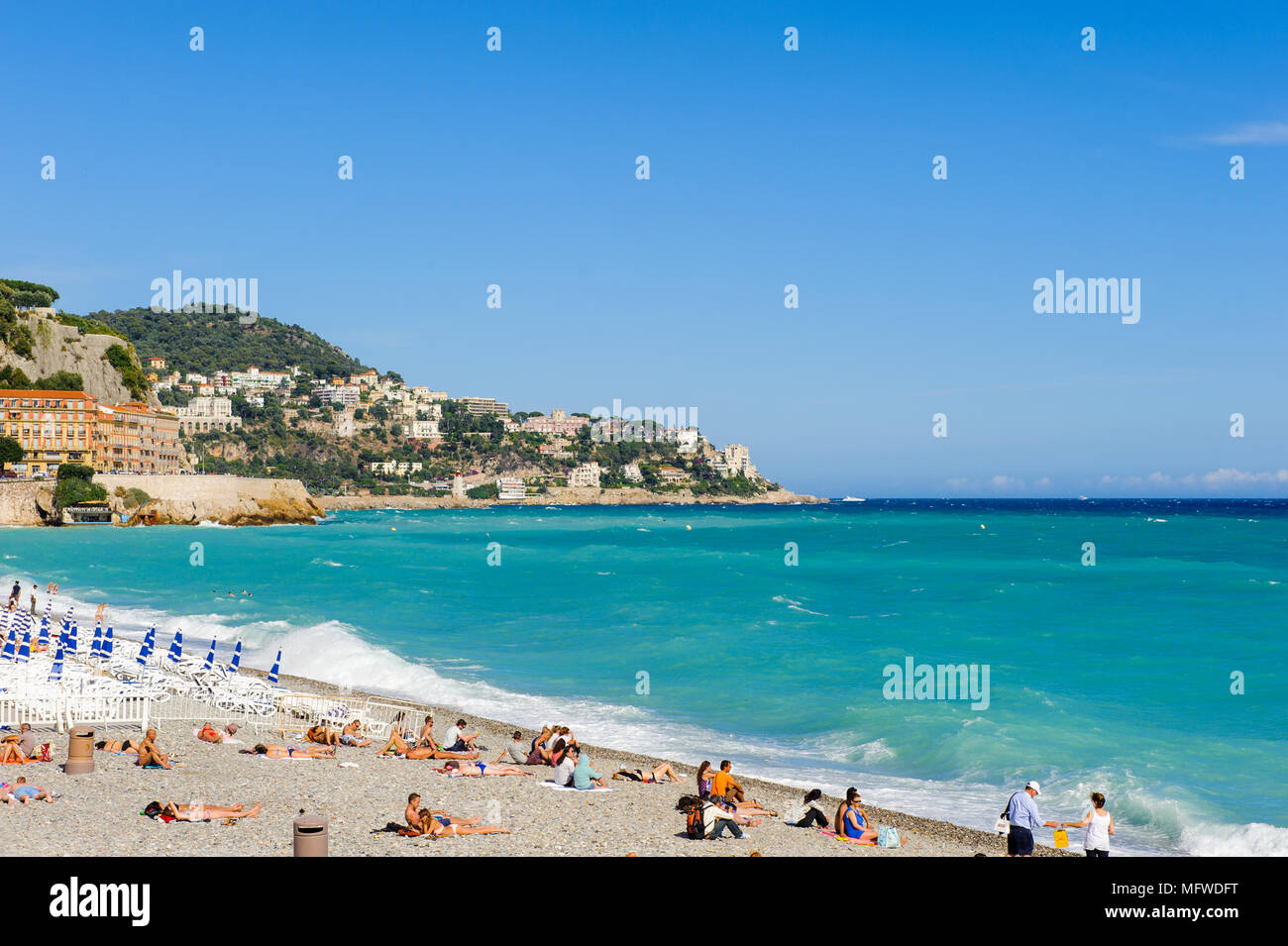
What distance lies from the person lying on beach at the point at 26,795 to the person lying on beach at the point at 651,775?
21.8 ft

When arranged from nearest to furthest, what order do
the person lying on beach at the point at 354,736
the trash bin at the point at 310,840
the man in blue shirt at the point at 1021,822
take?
1. the trash bin at the point at 310,840
2. the man in blue shirt at the point at 1021,822
3. the person lying on beach at the point at 354,736

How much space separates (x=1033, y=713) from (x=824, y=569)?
118ft

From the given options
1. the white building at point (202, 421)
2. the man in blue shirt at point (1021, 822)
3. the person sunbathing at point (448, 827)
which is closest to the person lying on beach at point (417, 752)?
the person sunbathing at point (448, 827)

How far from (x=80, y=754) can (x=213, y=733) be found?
2.71m

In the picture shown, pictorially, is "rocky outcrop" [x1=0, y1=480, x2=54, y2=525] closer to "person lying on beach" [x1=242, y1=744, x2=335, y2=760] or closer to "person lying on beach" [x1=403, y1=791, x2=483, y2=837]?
"person lying on beach" [x1=242, y1=744, x2=335, y2=760]

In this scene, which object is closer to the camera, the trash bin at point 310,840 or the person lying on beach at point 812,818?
the trash bin at point 310,840

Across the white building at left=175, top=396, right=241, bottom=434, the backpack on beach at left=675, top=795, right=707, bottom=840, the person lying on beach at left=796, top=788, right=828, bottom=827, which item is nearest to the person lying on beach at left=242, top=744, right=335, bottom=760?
the backpack on beach at left=675, top=795, right=707, bottom=840

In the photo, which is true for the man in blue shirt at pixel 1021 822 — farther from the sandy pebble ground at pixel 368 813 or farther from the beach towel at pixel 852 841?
the beach towel at pixel 852 841

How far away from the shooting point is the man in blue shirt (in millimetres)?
10078

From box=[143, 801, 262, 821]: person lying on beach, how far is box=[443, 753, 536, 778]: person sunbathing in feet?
10.9

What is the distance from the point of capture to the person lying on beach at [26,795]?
1053 cm

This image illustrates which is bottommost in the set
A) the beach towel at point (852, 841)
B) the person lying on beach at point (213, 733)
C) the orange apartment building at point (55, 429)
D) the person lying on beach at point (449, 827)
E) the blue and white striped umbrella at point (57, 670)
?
the beach towel at point (852, 841)

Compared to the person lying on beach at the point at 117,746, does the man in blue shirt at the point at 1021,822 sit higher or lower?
higher

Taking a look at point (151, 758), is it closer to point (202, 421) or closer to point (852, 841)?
point (852, 841)
